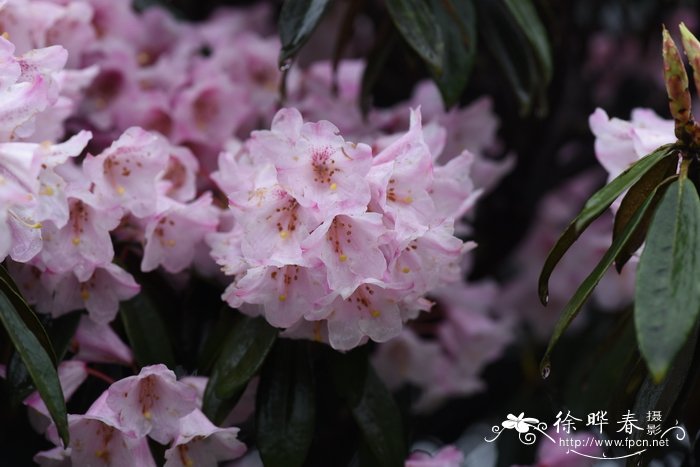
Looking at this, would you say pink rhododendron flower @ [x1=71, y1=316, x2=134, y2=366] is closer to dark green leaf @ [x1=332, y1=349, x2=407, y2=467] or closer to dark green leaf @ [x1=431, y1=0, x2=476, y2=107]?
dark green leaf @ [x1=332, y1=349, x2=407, y2=467]

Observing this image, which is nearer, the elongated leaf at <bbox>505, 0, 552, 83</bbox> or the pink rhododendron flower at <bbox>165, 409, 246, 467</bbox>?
the pink rhododendron flower at <bbox>165, 409, 246, 467</bbox>

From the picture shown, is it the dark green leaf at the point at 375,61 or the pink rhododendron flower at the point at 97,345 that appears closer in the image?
the pink rhododendron flower at the point at 97,345

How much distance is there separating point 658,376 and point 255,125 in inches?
36.0

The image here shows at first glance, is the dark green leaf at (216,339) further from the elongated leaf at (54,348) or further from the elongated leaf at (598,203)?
the elongated leaf at (598,203)

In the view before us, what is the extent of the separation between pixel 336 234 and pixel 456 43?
416 millimetres

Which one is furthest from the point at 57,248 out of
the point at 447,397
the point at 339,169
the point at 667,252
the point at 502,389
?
the point at 502,389

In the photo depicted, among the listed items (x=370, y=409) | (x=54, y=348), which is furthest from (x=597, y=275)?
(x=54, y=348)

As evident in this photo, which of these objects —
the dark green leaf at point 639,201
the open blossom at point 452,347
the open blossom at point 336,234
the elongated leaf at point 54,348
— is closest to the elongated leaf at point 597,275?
the dark green leaf at point 639,201

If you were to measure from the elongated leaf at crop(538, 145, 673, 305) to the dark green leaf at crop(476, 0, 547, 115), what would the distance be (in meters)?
0.41

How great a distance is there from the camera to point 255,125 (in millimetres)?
1488

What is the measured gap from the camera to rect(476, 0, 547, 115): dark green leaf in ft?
4.32

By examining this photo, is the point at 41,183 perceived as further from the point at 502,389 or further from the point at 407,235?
the point at 502,389

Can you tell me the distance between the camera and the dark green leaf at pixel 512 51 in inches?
51.8

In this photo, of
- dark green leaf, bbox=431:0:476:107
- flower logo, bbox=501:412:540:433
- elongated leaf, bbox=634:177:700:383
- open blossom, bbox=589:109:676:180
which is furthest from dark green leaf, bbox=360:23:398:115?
elongated leaf, bbox=634:177:700:383
